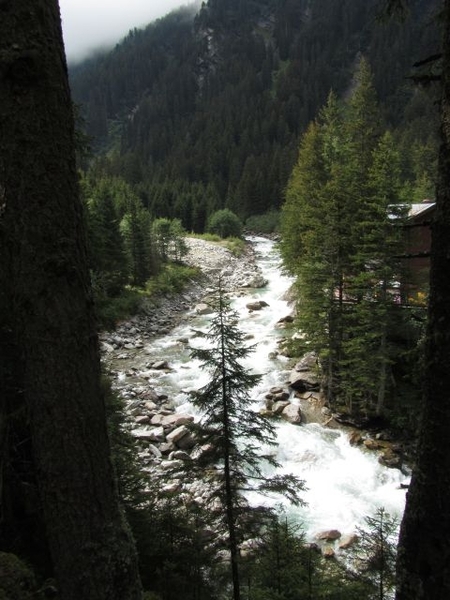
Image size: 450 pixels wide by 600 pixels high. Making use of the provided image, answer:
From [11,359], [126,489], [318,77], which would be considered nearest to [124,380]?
[126,489]

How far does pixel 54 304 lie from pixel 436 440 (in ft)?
8.59

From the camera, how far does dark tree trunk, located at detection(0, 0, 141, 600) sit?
2.17 metres

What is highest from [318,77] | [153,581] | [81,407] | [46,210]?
[318,77]

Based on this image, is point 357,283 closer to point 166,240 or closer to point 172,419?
point 172,419

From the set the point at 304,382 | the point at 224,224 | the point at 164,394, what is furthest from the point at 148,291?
the point at 224,224

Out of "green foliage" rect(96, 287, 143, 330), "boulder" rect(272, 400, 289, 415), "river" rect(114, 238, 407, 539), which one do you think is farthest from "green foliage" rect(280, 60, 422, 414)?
"green foliage" rect(96, 287, 143, 330)

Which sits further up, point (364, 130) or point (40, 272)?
point (364, 130)

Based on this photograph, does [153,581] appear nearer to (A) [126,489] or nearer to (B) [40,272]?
(A) [126,489]

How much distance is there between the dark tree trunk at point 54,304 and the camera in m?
2.17

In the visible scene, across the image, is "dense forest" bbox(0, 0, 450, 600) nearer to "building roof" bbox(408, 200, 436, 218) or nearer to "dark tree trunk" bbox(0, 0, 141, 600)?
"dark tree trunk" bbox(0, 0, 141, 600)

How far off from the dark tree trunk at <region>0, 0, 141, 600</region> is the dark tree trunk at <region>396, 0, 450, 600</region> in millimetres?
1961

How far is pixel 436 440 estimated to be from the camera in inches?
113

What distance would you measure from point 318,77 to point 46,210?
18052 centimetres

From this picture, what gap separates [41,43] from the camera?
2.19 meters
